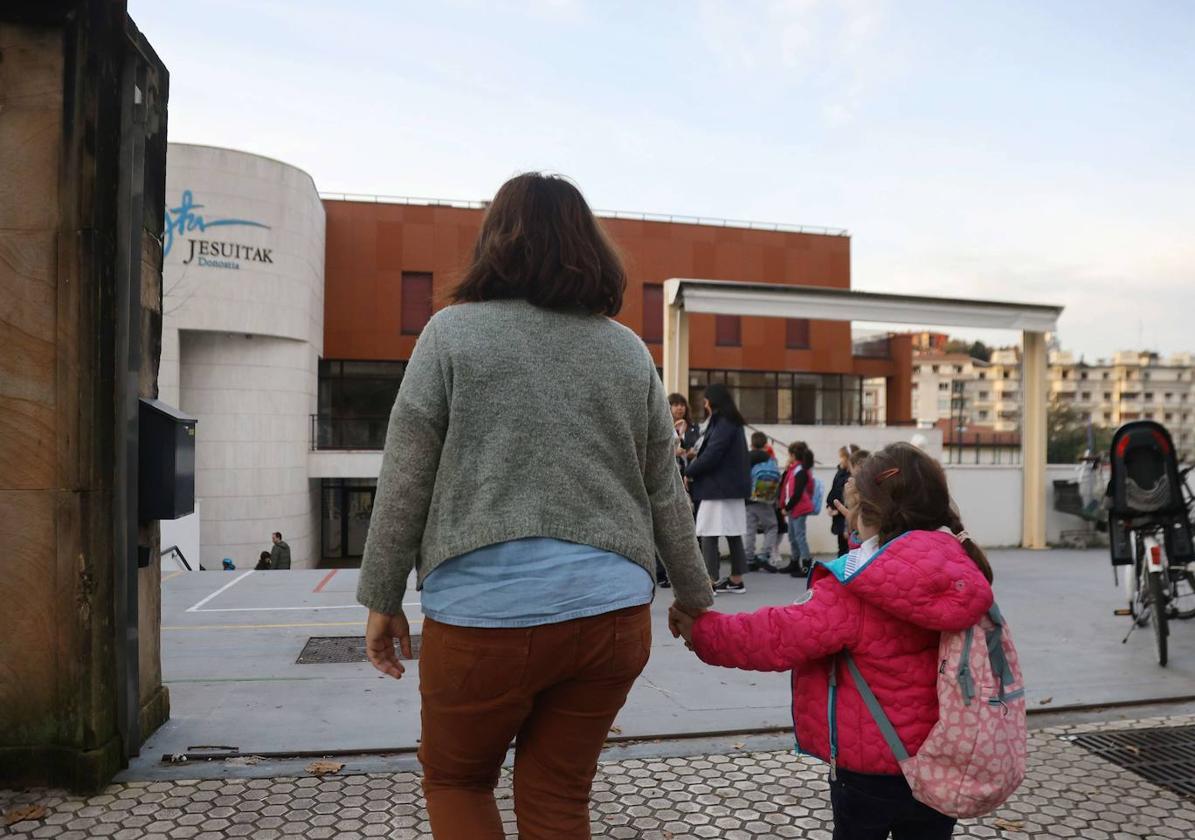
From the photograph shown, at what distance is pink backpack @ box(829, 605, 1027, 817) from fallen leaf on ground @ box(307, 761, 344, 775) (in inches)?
100

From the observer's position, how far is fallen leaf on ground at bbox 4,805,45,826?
347 centimetres

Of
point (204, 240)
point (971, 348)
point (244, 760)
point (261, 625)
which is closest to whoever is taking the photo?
point (244, 760)

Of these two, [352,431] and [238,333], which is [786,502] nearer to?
[238,333]

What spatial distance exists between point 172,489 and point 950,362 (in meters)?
145

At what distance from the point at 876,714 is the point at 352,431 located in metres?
37.6

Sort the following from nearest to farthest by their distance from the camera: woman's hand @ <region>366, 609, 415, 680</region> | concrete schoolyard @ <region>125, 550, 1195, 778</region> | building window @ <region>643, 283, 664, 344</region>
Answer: woman's hand @ <region>366, 609, 415, 680</region>
concrete schoolyard @ <region>125, 550, 1195, 778</region>
building window @ <region>643, 283, 664, 344</region>

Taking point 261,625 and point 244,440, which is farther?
point 244,440

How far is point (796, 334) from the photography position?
4453cm

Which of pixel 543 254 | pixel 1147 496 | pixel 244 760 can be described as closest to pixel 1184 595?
pixel 1147 496

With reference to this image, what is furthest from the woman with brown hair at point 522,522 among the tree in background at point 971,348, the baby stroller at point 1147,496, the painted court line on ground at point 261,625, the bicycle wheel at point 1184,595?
the tree in background at point 971,348

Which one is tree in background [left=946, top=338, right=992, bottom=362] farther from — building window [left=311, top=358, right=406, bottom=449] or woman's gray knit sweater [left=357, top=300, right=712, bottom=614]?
woman's gray knit sweater [left=357, top=300, right=712, bottom=614]

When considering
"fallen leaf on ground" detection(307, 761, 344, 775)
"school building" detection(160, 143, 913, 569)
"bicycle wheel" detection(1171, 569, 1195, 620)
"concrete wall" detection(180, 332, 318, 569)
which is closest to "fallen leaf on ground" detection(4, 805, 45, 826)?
"fallen leaf on ground" detection(307, 761, 344, 775)

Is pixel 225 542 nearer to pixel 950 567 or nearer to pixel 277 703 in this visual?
pixel 277 703

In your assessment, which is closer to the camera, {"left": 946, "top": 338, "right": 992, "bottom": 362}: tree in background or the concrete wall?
the concrete wall
